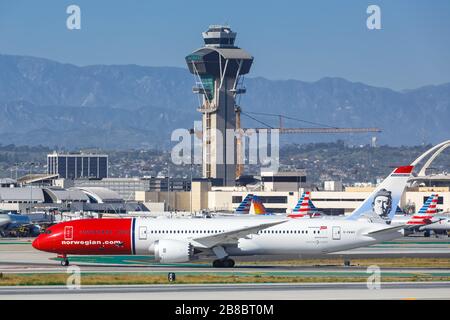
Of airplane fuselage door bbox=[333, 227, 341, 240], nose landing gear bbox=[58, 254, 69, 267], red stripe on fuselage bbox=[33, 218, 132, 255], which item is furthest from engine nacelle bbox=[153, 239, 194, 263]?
airplane fuselage door bbox=[333, 227, 341, 240]

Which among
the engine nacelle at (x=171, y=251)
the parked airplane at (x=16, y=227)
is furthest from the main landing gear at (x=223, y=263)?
the parked airplane at (x=16, y=227)

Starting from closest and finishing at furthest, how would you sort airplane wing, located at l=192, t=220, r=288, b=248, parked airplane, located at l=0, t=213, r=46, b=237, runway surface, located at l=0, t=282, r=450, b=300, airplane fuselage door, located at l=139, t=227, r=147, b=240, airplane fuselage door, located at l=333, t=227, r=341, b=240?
1. runway surface, located at l=0, t=282, r=450, b=300
2. airplane wing, located at l=192, t=220, r=288, b=248
3. airplane fuselage door, located at l=139, t=227, r=147, b=240
4. airplane fuselage door, located at l=333, t=227, r=341, b=240
5. parked airplane, located at l=0, t=213, r=46, b=237

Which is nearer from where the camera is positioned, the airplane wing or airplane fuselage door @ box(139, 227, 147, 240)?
the airplane wing

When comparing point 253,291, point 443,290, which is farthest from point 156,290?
point 443,290

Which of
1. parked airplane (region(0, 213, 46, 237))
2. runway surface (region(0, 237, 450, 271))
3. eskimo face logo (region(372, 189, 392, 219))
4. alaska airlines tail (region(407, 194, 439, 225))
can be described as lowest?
parked airplane (region(0, 213, 46, 237))

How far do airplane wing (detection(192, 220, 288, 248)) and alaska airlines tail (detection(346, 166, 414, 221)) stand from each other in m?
9.99

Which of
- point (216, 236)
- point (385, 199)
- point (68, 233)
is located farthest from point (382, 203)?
point (68, 233)

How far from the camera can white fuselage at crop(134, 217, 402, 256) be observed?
264 ft

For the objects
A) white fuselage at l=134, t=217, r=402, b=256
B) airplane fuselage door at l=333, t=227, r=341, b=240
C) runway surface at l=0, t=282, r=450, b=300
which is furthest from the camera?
airplane fuselage door at l=333, t=227, r=341, b=240

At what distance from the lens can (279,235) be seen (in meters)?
80.7

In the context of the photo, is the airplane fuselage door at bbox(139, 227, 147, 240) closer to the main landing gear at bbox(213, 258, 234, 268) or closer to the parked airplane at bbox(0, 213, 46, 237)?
the main landing gear at bbox(213, 258, 234, 268)

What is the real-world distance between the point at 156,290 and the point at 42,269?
19444 millimetres

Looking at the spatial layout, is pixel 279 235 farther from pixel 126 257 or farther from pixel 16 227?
pixel 16 227
